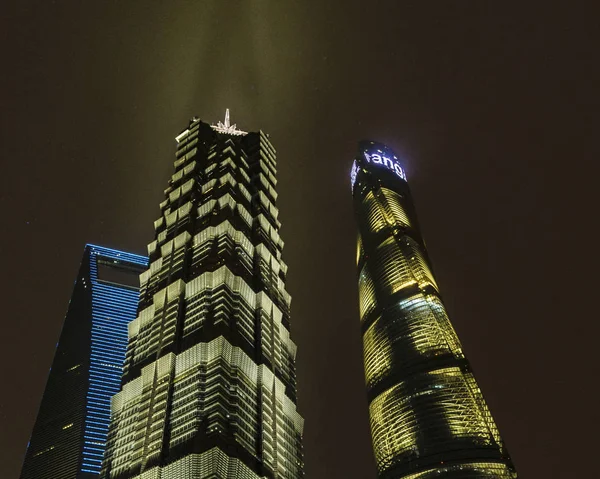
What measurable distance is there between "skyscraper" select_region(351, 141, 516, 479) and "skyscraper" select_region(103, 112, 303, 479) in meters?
19.9

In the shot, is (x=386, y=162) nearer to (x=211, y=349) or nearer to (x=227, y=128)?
(x=227, y=128)

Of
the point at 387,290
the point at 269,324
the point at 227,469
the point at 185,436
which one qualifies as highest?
the point at 387,290

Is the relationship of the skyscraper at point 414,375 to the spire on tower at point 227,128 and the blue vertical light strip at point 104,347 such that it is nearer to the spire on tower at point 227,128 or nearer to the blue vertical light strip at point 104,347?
the spire on tower at point 227,128

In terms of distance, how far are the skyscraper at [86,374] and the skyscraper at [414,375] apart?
49678 mm

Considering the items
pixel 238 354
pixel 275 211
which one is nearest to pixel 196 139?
pixel 275 211

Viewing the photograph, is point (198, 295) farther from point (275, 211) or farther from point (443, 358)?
point (443, 358)

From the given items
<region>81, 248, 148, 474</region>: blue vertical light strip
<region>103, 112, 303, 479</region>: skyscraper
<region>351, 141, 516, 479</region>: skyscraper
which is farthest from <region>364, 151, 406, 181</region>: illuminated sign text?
<region>103, 112, 303, 479</region>: skyscraper

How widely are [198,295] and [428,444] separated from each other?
110 feet

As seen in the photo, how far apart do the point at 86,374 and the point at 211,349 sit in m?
69.6

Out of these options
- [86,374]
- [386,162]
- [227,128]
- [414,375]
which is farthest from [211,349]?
[386,162]

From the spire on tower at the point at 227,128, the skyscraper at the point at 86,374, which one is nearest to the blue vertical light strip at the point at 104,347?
the skyscraper at the point at 86,374

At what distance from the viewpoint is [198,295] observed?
71625mm

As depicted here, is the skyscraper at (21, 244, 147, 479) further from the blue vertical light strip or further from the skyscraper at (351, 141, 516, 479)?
the skyscraper at (351, 141, 516, 479)

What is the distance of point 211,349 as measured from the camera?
207 ft
